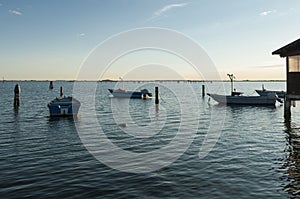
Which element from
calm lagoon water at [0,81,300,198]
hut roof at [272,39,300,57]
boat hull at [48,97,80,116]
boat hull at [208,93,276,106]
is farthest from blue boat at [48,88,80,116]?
boat hull at [208,93,276,106]

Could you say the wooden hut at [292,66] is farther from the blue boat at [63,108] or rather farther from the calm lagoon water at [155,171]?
the blue boat at [63,108]

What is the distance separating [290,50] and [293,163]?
594 inches

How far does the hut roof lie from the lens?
24867mm

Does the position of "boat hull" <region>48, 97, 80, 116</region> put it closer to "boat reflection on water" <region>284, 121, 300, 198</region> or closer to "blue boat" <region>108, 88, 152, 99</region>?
"boat reflection on water" <region>284, 121, 300, 198</region>

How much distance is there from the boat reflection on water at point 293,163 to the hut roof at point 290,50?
699cm

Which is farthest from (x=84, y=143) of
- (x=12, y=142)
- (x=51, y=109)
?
(x=51, y=109)

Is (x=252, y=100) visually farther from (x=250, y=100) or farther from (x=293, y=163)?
(x=293, y=163)

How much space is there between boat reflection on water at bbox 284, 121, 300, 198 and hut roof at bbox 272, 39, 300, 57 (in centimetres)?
699

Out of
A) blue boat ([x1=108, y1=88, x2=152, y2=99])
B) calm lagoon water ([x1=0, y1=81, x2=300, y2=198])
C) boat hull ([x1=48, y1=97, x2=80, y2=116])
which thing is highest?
blue boat ([x1=108, y1=88, x2=152, y2=99])

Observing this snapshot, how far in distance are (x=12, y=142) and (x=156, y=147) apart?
9082 millimetres

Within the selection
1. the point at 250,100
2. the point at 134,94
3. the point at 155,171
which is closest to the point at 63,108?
the point at 155,171

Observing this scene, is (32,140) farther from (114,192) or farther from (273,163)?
(273,163)

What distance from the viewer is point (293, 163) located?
1360 cm

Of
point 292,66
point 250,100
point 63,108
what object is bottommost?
point 63,108
